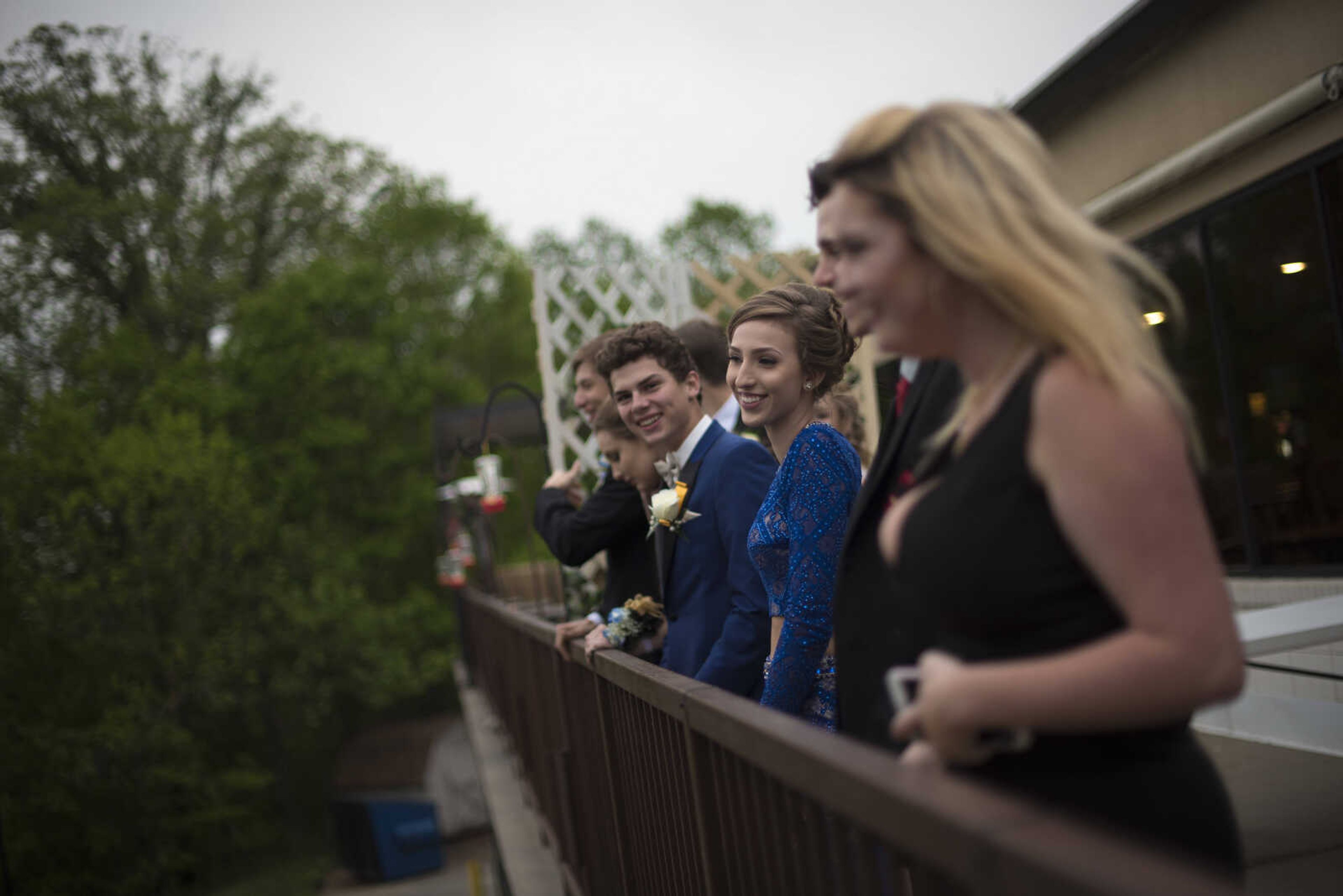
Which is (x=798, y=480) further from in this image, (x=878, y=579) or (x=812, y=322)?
(x=878, y=579)

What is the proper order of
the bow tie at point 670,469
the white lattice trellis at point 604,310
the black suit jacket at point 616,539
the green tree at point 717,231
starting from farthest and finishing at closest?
1. the green tree at point 717,231
2. the white lattice trellis at point 604,310
3. the black suit jacket at point 616,539
4. the bow tie at point 670,469

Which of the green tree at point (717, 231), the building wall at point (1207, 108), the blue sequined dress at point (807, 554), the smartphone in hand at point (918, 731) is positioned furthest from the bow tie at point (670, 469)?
the green tree at point (717, 231)

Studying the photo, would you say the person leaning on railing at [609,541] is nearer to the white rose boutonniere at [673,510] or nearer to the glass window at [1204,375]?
the white rose boutonniere at [673,510]

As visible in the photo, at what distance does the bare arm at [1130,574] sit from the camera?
121cm

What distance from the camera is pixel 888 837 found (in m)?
1.33

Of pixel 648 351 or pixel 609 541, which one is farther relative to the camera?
pixel 609 541

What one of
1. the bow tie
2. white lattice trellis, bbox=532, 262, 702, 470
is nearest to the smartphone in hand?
the bow tie

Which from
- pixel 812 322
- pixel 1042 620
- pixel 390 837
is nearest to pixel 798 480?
pixel 812 322

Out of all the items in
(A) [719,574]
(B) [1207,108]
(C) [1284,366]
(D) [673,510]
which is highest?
(B) [1207,108]

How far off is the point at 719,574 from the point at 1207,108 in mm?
4917

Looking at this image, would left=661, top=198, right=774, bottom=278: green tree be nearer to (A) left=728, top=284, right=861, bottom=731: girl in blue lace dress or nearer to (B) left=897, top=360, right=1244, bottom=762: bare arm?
(A) left=728, top=284, right=861, bottom=731: girl in blue lace dress

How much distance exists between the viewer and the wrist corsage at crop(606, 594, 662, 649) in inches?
151

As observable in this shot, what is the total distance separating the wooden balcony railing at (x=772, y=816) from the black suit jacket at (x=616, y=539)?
335 mm

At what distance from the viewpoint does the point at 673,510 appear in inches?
130
